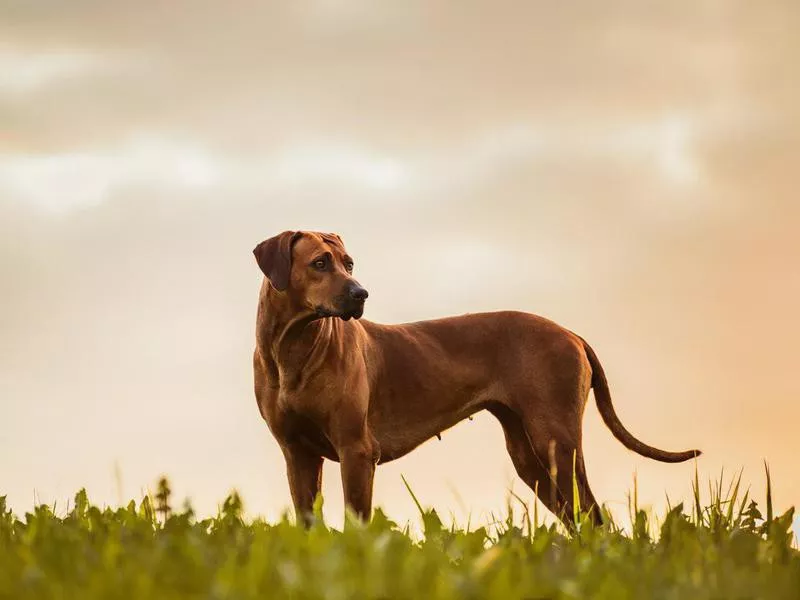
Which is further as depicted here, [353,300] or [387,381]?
[387,381]

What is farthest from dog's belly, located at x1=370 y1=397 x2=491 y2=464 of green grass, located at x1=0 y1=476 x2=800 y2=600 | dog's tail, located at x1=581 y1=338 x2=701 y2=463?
green grass, located at x1=0 y1=476 x2=800 y2=600

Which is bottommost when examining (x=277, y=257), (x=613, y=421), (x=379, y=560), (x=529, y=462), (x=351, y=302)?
(x=379, y=560)

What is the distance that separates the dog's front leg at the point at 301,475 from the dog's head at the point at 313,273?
111cm

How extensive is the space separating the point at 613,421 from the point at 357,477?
2.34 m

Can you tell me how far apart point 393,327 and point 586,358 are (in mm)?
1507

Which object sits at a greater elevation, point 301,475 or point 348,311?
point 348,311

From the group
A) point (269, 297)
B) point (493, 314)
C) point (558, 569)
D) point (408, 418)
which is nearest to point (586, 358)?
point (493, 314)

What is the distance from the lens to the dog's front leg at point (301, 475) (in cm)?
686

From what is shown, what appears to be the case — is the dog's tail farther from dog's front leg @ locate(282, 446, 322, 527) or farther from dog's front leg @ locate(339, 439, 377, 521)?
dog's front leg @ locate(282, 446, 322, 527)

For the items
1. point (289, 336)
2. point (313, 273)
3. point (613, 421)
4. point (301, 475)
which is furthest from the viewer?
point (613, 421)

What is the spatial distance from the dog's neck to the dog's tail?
94.0 inches

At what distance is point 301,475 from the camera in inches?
272

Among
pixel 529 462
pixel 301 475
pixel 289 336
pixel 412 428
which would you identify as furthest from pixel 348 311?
pixel 529 462

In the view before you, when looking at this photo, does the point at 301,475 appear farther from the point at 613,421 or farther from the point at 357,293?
the point at 613,421
